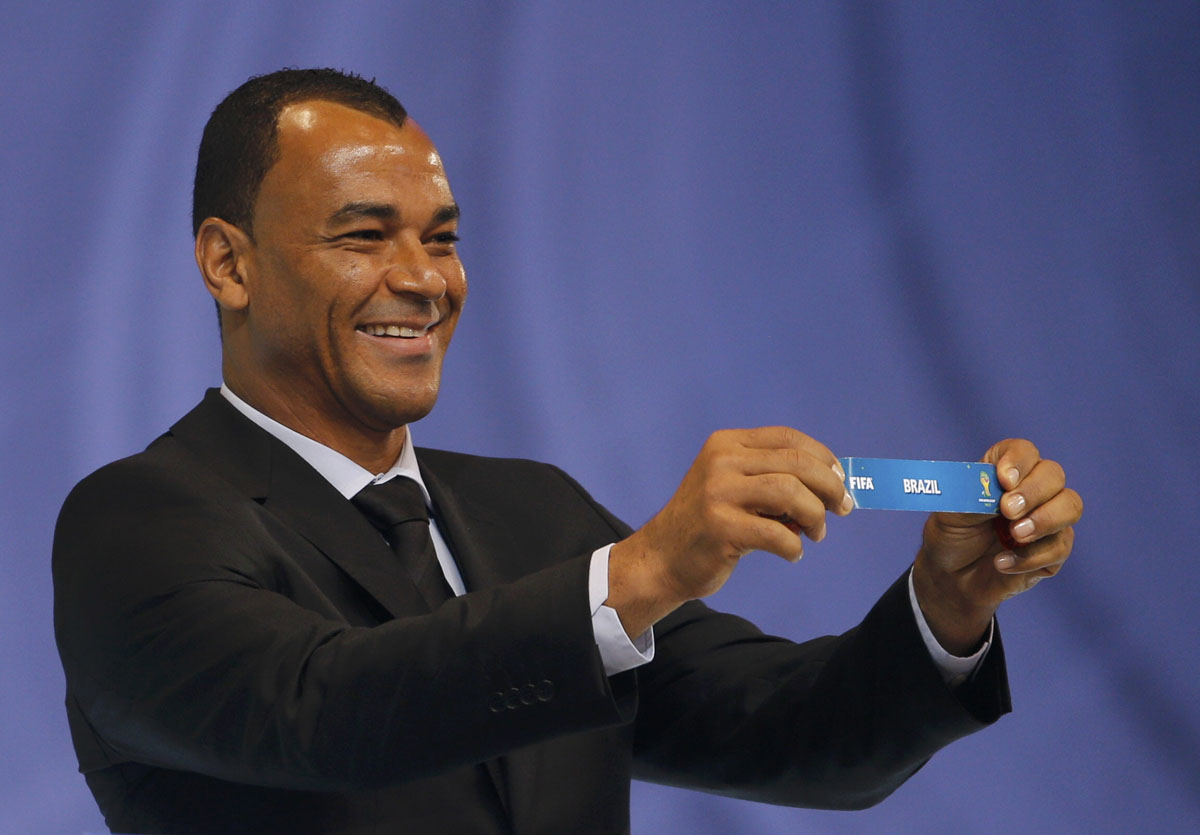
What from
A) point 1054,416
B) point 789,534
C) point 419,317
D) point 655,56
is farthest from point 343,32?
point 789,534

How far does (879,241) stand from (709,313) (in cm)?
40

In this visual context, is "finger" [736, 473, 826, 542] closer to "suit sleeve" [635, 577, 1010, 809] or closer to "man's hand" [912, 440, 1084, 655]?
"man's hand" [912, 440, 1084, 655]

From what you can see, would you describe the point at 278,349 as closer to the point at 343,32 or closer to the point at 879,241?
the point at 343,32

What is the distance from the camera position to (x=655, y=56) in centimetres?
299

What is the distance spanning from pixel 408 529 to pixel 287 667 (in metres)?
0.43

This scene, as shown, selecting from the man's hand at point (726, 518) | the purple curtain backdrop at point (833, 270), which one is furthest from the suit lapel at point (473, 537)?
the purple curtain backdrop at point (833, 270)

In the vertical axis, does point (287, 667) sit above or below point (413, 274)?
below

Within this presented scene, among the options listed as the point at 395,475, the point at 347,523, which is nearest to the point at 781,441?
the point at 347,523

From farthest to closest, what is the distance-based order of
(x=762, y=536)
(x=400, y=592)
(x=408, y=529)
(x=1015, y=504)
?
(x=408, y=529)
(x=400, y=592)
(x=1015, y=504)
(x=762, y=536)

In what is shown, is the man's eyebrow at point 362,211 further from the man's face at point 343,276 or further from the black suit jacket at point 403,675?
the black suit jacket at point 403,675

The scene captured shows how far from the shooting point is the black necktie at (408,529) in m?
1.69

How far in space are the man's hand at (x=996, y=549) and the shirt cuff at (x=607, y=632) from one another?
419 millimetres

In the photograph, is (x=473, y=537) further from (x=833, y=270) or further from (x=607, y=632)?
(x=833, y=270)

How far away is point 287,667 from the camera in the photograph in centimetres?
132
